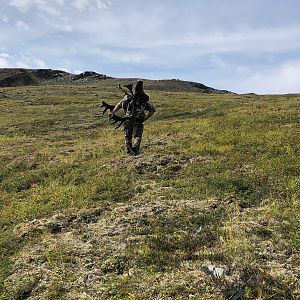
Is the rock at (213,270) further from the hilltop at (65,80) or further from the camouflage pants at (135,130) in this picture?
the hilltop at (65,80)

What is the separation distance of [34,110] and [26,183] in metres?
35.8

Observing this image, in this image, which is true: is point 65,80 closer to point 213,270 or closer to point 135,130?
point 135,130

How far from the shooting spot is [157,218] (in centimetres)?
1361

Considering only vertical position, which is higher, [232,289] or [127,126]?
[127,126]

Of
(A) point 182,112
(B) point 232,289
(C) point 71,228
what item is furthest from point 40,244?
(A) point 182,112

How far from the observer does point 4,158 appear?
25703 millimetres

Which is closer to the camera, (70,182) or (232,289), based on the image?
(232,289)

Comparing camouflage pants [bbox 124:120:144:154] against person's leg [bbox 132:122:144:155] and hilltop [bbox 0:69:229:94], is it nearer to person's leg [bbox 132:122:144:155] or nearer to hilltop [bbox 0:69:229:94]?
person's leg [bbox 132:122:144:155]

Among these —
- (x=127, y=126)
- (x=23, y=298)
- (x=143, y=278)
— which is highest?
(x=127, y=126)

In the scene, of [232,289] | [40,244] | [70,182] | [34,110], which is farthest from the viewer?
[34,110]

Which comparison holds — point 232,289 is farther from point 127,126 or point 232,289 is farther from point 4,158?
point 4,158

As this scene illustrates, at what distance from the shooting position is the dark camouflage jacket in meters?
21.3

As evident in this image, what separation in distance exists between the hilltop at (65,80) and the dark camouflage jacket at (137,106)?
82.4m

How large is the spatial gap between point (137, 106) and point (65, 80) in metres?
114
